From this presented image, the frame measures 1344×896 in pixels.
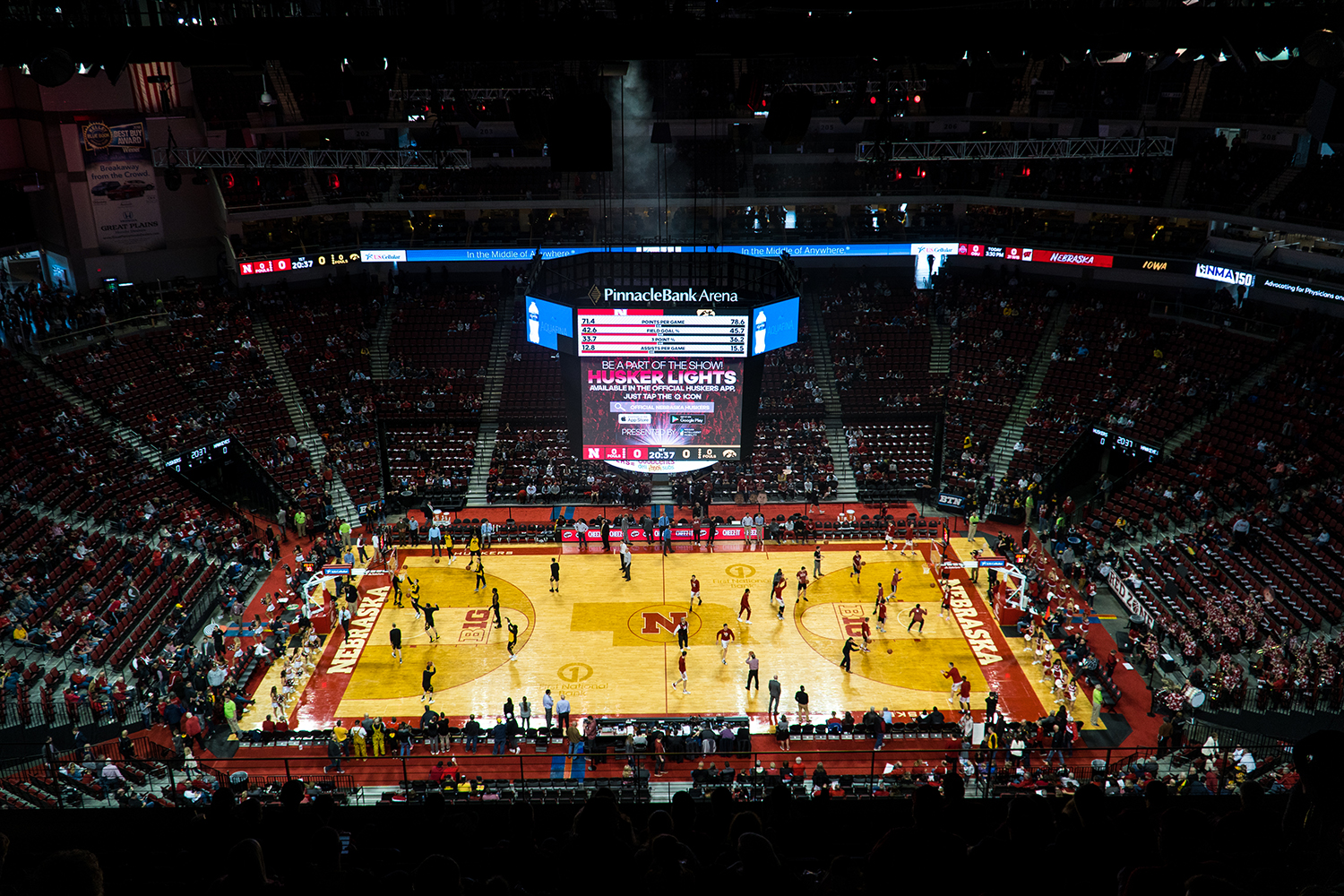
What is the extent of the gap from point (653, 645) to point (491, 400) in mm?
17671

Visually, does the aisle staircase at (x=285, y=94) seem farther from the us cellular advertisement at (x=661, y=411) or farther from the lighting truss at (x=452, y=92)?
the us cellular advertisement at (x=661, y=411)

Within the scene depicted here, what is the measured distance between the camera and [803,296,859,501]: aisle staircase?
131 ft

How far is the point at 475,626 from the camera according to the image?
30172 mm

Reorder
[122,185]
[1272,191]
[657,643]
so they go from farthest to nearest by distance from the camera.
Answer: [122,185] < [1272,191] < [657,643]

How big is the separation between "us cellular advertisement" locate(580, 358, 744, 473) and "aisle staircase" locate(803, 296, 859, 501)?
9.61 meters

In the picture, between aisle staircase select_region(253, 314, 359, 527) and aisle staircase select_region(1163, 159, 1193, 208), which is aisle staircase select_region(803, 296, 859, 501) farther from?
aisle staircase select_region(253, 314, 359, 527)

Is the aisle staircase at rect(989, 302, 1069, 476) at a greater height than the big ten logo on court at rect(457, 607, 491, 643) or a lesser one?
greater

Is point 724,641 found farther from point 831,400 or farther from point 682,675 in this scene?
point 831,400

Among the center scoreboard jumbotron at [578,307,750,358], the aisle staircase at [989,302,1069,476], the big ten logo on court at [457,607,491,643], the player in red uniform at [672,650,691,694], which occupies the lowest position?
the big ten logo on court at [457,607,491,643]

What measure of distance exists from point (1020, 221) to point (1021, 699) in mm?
26889

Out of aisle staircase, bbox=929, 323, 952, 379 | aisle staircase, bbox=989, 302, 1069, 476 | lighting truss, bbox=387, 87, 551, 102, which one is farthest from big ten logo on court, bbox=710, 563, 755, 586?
lighting truss, bbox=387, 87, 551, 102

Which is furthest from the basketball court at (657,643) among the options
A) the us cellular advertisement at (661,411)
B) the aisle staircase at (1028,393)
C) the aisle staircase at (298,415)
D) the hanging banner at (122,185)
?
the hanging banner at (122,185)

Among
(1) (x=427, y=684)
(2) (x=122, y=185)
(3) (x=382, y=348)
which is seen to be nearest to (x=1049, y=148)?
(3) (x=382, y=348)

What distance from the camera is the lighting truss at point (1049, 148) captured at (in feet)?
119
